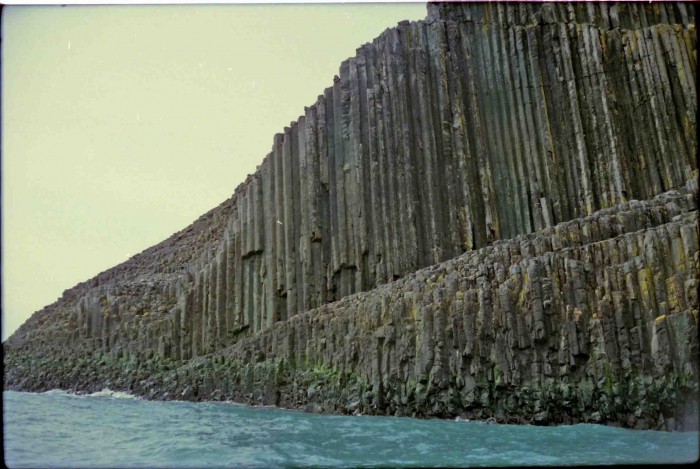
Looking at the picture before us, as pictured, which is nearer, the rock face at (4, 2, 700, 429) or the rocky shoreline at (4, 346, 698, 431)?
the rocky shoreline at (4, 346, 698, 431)

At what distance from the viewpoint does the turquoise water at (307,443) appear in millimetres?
7645

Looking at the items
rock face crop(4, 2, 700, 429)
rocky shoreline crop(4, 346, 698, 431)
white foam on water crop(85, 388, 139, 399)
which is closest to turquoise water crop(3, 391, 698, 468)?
rocky shoreline crop(4, 346, 698, 431)

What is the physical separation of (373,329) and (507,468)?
5617mm

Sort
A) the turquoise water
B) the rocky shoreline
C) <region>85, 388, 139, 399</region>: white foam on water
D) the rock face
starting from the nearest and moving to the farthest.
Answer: the turquoise water < the rocky shoreline < the rock face < <region>85, 388, 139, 399</region>: white foam on water

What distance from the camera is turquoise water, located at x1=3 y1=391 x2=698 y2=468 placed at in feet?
25.1

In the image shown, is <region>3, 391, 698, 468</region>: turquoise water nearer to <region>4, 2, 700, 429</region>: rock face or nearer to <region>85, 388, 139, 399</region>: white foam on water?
<region>4, 2, 700, 429</region>: rock face

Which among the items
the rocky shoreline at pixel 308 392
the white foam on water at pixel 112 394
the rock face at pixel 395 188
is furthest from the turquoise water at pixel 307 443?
the white foam on water at pixel 112 394

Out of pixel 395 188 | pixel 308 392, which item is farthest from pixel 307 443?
pixel 395 188

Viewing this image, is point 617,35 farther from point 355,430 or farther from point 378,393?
point 355,430

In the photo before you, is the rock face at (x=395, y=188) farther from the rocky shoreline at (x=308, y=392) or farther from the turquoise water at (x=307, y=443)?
the turquoise water at (x=307, y=443)

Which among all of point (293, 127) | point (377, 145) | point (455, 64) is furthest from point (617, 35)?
point (293, 127)

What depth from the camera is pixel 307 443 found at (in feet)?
28.5

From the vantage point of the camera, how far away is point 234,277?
18.2 meters

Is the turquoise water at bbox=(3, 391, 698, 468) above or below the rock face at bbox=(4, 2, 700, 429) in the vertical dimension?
below
